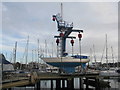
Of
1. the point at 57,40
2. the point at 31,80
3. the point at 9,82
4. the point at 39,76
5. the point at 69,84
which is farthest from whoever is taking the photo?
the point at 57,40

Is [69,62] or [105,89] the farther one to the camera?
[69,62]

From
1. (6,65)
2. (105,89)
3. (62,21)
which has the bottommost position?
(105,89)

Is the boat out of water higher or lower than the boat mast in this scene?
lower

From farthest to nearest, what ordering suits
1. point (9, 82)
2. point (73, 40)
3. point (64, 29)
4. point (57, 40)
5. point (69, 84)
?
point (57, 40) → point (73, 40) → point (64, 29) → point (69, 84) → point (9, 82)

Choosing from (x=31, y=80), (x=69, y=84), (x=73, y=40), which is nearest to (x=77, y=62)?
(x=73, y=40)

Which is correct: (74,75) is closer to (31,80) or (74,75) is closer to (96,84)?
(96,84)

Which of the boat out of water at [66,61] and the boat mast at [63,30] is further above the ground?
the boat mast at [63,30]

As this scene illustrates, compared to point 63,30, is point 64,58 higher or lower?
lower

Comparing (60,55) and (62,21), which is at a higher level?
(62,21)

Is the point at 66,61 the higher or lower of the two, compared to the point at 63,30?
lower

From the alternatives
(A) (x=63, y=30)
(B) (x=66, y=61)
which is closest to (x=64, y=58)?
(B) (x=66, y=61)

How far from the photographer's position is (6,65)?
104 feet

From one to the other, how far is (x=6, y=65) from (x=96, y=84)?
17790mm

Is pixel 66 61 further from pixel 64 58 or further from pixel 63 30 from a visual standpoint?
pixel 63 30
